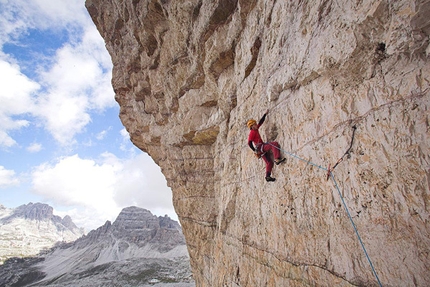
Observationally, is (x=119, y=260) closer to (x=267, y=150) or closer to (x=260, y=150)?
(x=260, y=150)

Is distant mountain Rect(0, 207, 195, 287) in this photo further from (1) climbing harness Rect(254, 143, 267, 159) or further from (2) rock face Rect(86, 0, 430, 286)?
(1) climbing harness Rect(254, 143, 267, 159)

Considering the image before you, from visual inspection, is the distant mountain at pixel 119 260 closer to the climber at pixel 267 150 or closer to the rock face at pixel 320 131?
the rock face at pixel 320 131

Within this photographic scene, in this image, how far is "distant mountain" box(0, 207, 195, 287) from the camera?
73000 millimetres

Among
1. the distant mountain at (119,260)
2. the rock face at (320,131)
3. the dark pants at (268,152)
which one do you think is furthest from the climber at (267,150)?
the distant mountain at (119,260)

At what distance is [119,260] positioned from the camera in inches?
3861

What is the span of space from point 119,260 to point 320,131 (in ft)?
377

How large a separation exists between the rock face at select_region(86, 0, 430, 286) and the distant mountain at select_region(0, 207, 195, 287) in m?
63.1

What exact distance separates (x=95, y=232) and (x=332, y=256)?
15630cm

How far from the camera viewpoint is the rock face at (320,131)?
3.07 metres

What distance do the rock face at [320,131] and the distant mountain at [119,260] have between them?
2484 inches

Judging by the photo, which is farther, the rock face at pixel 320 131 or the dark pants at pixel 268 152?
the dark pants at pixel 268 152

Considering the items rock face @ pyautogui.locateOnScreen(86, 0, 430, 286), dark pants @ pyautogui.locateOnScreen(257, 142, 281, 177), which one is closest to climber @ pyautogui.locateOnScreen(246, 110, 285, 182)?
dark pants @ pyautogui.locateOnScreen(257, 142, 281, 177)

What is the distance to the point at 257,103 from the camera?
7266 millimetres

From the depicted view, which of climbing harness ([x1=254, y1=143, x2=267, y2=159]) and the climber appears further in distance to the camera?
climbing harness ([x1=254, y1=143, x2=267, y2=159])
